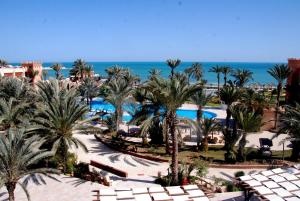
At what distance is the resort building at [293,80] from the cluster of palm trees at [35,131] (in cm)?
2510

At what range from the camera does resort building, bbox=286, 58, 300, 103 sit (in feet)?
125

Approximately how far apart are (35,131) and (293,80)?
30.5 m

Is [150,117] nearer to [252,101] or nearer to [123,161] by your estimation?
[123,161]

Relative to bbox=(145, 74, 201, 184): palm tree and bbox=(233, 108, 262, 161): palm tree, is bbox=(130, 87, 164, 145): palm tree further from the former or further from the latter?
bbox=(233, 108, 262, 161): palm tree

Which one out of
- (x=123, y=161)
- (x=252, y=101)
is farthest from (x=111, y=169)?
(x=252, y=101)

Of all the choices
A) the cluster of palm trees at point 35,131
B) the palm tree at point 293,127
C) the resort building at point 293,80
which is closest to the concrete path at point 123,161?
the cluster of palm trees at point 35,131

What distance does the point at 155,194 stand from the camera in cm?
1498

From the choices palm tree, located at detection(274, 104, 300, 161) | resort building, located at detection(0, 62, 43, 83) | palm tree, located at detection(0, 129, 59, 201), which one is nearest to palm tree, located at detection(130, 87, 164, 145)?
palm tree, located at detection(0, 129, 59, 201)

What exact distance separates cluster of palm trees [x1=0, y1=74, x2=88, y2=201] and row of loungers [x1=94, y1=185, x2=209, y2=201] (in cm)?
294

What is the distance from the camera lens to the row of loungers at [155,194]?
14547 millimetres

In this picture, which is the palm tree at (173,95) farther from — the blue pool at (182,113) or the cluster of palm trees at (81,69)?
the cluster of palm trees at (81,69)

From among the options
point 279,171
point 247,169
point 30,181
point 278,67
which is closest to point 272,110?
point 278,67

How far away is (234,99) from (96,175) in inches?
627

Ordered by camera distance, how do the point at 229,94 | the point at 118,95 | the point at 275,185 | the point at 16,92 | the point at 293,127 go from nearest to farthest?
1. the point at 275,185
2. the point at 293,127
3. the point at 16,92
4. the point at 229,94
5. the point at 118,95
